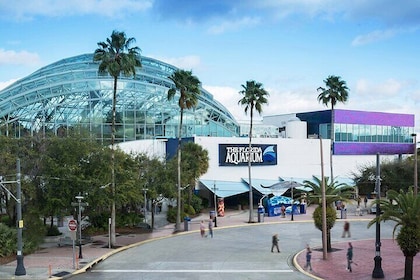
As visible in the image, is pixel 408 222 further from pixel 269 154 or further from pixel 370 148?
pixel 370 148

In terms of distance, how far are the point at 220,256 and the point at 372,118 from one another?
2086 inches

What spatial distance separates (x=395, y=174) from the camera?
61438 millimetres

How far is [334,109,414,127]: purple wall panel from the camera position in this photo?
2925 inches

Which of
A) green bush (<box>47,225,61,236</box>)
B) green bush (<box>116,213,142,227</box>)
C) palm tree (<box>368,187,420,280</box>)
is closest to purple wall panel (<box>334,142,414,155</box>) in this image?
green bush (<box>116,213,142,227</box>)

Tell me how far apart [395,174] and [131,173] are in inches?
1416

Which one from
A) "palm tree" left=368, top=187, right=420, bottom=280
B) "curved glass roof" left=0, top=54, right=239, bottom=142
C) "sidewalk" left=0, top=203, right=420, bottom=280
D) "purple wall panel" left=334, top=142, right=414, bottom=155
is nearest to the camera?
"palm tree" left=368, top=187, right=420, bottom=280

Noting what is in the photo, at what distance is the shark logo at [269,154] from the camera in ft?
207

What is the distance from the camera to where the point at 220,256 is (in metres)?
31.8

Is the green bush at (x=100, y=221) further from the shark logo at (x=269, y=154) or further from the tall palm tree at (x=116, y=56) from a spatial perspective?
the shark logo at (x=269, y=154)

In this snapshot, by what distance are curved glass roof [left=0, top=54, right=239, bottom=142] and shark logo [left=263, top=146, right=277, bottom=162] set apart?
7.18 meters

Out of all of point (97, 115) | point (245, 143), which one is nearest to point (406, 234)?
point (245, 143)

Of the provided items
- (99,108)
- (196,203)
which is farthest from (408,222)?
(99,108)

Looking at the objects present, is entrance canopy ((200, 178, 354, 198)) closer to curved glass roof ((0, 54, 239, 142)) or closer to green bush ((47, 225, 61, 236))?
curved glass roof ((0, 54, 239, 142))

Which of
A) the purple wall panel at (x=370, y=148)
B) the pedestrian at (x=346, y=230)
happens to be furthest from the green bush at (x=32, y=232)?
the purple wall panel at (x=370, y=148)
